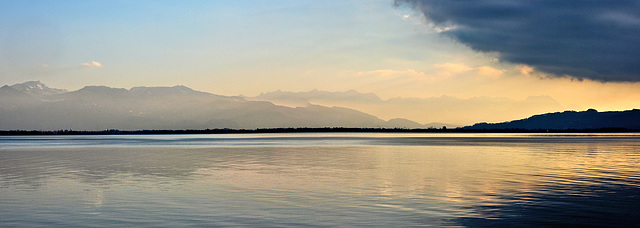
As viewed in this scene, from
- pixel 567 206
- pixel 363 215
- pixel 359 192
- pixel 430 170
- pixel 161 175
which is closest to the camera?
pixel 363 215

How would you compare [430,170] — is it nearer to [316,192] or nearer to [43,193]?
[316,192]

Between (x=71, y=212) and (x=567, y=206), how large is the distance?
21.2m

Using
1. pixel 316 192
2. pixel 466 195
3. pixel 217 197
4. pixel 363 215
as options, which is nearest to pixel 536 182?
pixel 466 195

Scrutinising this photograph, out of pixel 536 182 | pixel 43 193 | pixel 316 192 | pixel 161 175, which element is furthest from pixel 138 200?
pixel 536 182

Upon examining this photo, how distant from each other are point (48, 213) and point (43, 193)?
7818mm

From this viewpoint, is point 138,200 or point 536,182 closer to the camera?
point 138,200

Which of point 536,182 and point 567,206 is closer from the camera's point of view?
point 567,206

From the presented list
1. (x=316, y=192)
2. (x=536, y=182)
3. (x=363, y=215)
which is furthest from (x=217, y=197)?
(x=536, y=182)

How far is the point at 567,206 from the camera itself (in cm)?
2508

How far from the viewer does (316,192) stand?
30.9m

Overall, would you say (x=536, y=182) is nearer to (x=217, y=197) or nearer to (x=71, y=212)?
(x=217, y=197)

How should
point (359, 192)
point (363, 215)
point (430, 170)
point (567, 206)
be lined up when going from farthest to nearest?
1. point (430, 170)
2. point (359, 192)
3. point (567, 206)
4. point (363, 215)

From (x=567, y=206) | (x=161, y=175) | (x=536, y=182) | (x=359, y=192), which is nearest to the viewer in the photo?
(x=567, y=206)

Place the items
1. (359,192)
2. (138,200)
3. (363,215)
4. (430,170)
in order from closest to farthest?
(363,215)
(138,200)
(359,192)
(430,170)
